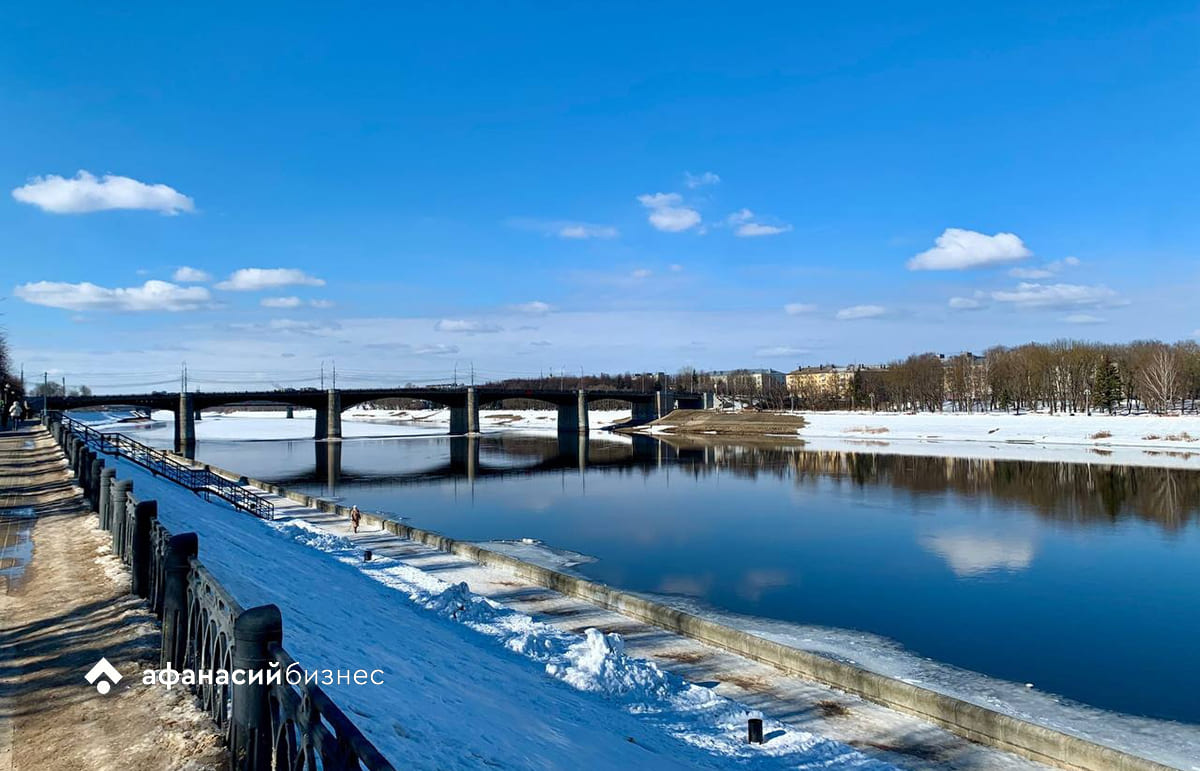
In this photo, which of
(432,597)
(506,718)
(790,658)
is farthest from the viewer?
(432,597)

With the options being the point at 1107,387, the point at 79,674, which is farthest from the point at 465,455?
the point at 1107,387

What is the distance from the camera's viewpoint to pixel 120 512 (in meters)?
11.7

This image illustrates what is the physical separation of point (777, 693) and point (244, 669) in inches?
455

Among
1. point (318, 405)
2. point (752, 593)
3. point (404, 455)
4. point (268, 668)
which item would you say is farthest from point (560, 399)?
point (268, 668)

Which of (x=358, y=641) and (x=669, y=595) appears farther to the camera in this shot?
(x=669, y=595)

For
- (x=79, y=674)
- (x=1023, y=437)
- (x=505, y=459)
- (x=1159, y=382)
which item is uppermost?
(x=1159, y=382)

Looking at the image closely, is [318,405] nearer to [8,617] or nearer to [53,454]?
[53,454]

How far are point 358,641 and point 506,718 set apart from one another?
2.94 m

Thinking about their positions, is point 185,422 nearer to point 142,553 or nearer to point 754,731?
point 142,553

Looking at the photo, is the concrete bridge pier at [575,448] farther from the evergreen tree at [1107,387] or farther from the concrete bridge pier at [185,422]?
the evergreen tree at [1107,387]

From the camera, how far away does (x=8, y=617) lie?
9.42 metres

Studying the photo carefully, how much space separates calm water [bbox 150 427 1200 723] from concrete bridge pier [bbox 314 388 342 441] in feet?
134

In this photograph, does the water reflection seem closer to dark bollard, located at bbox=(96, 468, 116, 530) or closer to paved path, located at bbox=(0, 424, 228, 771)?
dark bollard, located at bbox=(96, 468, 116, 530)

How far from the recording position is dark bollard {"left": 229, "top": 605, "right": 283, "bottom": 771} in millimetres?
4930
